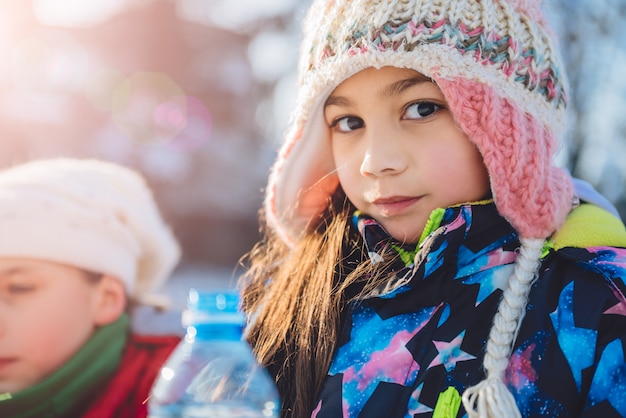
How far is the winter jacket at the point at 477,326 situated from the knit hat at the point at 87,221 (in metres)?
0.54

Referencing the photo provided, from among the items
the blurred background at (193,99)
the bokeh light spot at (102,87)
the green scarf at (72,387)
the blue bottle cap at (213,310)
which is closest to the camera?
the blue bottle cap at (213,310)

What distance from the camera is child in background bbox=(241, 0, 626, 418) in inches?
45.3

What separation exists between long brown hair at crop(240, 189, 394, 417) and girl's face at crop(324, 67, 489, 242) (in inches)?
6.5

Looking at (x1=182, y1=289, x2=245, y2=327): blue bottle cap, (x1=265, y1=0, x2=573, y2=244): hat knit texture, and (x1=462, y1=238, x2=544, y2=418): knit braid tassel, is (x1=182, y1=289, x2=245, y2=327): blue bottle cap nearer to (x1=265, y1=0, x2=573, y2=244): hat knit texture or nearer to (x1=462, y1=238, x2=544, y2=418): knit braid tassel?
(x1=462, y1=238, x2=544, y2=418): knit braid tassel

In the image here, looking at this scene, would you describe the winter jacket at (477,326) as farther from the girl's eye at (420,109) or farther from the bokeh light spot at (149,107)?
the bokeh light spot at (149,107)

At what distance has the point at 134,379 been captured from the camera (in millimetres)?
1361

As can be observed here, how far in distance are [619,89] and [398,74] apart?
16.4ft

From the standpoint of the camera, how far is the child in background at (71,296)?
129cm

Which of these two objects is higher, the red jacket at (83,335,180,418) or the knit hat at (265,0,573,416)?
the knit hat at (265,0,573,416)

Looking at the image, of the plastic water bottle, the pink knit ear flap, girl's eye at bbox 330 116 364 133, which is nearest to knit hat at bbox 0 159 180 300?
the plastic water bottle

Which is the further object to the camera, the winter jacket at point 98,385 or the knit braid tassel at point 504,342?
the winter jacket at point 98,385

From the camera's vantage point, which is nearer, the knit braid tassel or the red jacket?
the knit braid tassel

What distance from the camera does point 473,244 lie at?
1335 mm

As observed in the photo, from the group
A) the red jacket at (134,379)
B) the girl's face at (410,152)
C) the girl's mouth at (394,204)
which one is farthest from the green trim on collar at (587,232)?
the red jacket at (134,379)
